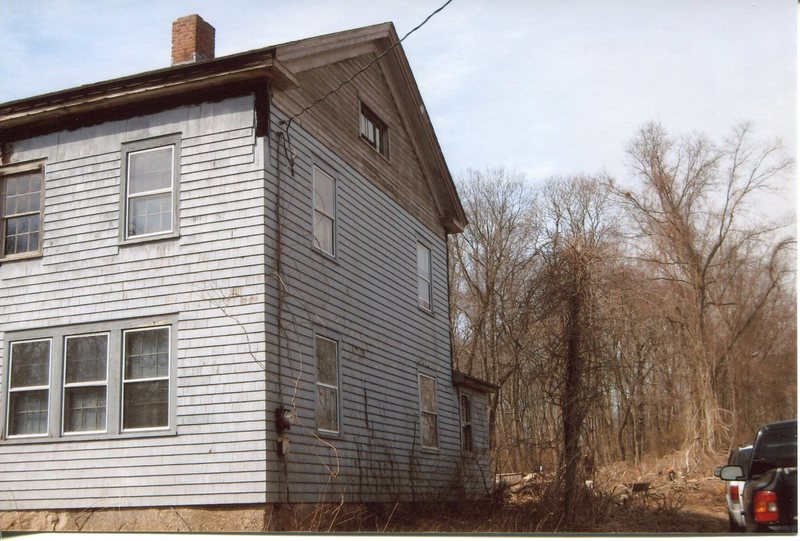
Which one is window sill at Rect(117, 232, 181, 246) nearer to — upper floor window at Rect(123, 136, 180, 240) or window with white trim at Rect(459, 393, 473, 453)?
upper floor window at Rect(123, 136, 180, 240)

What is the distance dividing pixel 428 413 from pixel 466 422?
8.12 feet

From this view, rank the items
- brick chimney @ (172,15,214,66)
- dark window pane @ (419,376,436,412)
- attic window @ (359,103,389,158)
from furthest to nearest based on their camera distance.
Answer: dark window pane @ (419,376,436,412), attic window @ (359,103,389,158), brick chimney @ (172,15,214,66)

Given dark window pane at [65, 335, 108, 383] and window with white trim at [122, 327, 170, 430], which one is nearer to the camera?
window with white trim at [122, 327, 170, 430]

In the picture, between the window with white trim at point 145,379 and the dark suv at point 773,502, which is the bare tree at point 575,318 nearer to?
the window with white trim at point 145,379

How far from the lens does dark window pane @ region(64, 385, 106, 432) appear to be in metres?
11.6

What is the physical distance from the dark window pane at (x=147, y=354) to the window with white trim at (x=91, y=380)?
1 cm

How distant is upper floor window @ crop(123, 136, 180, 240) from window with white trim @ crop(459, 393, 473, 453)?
878 centimetres

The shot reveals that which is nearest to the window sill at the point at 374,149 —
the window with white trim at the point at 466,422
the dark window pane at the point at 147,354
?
the dark window pane at the point at 147,354

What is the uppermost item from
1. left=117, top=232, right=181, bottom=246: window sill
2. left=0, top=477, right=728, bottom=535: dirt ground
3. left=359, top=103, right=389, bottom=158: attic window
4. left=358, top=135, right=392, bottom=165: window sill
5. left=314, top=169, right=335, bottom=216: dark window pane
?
left=359, top=103, right=389, bottom=158: attic window

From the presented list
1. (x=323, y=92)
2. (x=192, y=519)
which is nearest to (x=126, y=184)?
(x=323, y=92)

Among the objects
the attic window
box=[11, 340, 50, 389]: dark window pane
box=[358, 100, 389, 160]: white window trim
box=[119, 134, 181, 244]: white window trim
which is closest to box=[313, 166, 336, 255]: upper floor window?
box=[358, 100, 389, 160]: white window trim

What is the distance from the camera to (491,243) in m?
19.3

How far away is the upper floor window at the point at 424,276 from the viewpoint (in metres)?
17.2

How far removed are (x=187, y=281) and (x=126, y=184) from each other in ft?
6.09
